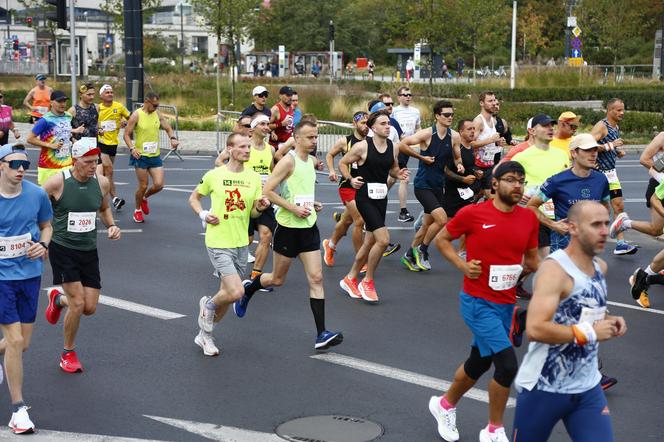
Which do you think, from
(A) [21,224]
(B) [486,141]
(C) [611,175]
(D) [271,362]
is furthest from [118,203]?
(A) [21,224]

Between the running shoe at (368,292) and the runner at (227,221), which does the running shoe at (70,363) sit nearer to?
the runner at (227,221)

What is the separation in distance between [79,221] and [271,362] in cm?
191

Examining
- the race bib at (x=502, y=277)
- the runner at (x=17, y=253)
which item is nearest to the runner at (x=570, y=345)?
the race bib at (x=502, y=277)

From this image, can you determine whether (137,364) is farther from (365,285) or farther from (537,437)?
(537,437)

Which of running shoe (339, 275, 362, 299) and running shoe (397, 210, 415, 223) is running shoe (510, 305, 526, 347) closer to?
running shoe (339, 275, 362, 299)

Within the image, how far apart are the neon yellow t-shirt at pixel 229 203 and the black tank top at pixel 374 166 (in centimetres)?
212

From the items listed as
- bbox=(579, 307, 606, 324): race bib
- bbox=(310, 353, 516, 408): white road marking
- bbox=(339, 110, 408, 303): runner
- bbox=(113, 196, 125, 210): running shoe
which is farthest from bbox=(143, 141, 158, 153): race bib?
bbox=(579, 307, 606, 324): race bib

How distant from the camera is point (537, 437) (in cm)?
539

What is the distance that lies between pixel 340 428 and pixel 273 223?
16.6 ft

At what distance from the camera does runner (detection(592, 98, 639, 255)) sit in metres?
12.7

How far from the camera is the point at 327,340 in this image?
29.7ft

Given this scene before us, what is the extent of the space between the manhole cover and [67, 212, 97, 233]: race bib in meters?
2.42

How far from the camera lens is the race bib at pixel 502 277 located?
22.6 feet

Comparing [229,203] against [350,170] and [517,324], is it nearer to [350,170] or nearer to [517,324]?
[350,170]
